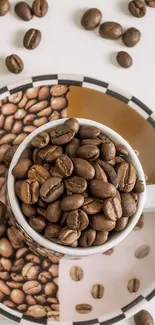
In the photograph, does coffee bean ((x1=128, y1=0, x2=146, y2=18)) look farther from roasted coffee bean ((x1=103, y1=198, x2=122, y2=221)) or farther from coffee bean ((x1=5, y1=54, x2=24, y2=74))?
roasted coffee bean ((x1=103, y1=198, x2=122, y2=221))

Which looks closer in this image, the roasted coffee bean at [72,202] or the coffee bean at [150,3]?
the roasted coffee bean at [72,202]

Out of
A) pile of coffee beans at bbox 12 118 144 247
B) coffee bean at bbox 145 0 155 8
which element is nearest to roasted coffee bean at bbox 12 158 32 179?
pile of coffee beans at bbox 12 118 144 247

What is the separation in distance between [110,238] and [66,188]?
0.10 metres

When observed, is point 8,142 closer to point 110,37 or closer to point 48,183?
point 48,183

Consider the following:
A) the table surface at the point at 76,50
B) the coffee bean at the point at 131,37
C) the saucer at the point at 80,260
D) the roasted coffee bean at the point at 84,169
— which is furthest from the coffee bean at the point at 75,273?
the coffee bean at the point at 131,37

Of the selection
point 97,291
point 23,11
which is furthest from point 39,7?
point 97,291

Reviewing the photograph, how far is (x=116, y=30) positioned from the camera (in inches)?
40.6

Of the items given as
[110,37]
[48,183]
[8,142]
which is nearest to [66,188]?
[48,183]

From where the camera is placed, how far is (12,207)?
794mm

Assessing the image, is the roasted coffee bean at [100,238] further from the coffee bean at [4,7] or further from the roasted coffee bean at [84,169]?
the coffee bean at [4,7]

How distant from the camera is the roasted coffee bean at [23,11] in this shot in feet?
3.30

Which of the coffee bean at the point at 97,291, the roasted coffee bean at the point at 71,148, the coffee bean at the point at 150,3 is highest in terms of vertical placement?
the coffee bean at the point at 150,3

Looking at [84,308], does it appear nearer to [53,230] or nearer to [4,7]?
[53,230]

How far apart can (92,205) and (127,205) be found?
0.17ft
